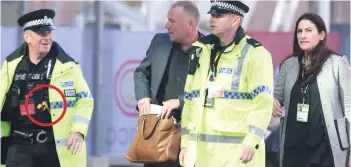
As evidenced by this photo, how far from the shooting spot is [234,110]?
6.93 m

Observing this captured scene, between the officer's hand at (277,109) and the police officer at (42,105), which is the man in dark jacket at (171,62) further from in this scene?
the officer's hand at (277,109)

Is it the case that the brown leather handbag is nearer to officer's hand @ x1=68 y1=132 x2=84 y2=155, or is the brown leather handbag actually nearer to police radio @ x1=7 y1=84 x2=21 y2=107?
officer's hand @ x1=68 y1=132 x2=84 y2=155

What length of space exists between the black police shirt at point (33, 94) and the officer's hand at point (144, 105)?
837 millimetres

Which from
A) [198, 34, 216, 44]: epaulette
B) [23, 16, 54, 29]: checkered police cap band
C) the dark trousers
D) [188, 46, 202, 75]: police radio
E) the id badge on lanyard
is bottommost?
the dark trousers


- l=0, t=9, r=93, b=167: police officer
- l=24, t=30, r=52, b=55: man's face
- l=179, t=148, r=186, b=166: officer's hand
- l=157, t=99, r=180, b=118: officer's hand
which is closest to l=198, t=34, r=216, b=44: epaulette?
l=157, t=99, r=180, b=118: officer's hand

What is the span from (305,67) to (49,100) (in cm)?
204

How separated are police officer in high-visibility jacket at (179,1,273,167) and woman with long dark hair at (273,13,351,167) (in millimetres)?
890

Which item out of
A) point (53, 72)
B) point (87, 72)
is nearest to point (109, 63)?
point (87, 72)

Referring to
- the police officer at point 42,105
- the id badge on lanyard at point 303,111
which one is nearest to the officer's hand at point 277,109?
the id badge on lanyard at point 303,111

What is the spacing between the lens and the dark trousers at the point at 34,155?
326 inches

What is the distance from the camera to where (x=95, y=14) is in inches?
499

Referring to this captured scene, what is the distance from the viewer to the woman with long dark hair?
781 centimetres

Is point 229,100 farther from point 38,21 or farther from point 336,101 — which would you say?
point 38,21

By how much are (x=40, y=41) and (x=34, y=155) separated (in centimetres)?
92
